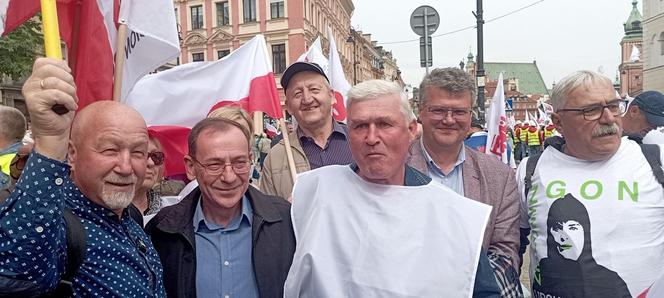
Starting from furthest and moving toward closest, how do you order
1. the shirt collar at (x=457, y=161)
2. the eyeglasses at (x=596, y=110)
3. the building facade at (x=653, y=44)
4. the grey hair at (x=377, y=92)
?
the building facade at (x=653, y=44) → the shirt collar at (x=457, y=161) → the eyeglasses at (x=596, y=110) → the grey hair at (x=377, y=92)

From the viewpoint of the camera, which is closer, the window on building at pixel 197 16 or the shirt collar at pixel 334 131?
the shirt collar at pixel 334 131

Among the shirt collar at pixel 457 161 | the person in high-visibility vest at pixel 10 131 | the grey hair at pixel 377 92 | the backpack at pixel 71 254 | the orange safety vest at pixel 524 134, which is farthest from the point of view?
the orange safety vest at pixel 524 134

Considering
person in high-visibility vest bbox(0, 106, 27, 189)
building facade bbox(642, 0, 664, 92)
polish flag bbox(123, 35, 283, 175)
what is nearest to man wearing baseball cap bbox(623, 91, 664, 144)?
polish flag bbox(123, 35, 283, 175)

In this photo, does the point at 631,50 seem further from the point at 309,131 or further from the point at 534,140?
the point at 309,131

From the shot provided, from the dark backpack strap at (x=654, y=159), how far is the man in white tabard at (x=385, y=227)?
1101 millimetres

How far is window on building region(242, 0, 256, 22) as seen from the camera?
139 feet

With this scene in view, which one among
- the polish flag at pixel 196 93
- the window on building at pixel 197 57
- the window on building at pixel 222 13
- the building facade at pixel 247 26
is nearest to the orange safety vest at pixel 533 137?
the building facade at pixel 247 26

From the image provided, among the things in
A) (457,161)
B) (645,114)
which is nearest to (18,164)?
(457,161)

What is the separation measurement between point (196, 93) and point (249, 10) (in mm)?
39711

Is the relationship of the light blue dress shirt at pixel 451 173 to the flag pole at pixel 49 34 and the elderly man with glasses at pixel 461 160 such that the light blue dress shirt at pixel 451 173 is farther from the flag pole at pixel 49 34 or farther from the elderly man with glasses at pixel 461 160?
the flag pole at pixel 49 34

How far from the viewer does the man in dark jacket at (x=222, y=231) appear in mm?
2281

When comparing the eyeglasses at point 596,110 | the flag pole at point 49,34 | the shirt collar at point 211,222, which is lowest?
the shirt collar at point 211,222

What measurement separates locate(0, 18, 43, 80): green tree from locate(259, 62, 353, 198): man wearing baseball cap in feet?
40.4

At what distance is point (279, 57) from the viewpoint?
41906mm
